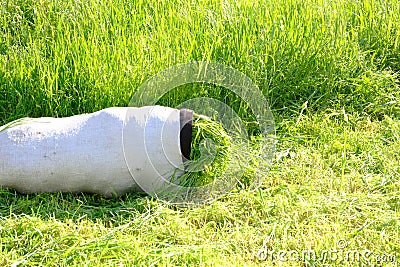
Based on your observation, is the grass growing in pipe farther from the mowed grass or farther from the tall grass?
the tall grass

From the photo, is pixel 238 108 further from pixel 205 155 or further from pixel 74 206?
pixel 74 206

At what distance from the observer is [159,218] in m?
3.12

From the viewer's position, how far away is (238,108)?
3.93 metres

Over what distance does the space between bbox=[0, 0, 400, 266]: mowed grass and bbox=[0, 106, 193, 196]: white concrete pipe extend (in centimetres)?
9

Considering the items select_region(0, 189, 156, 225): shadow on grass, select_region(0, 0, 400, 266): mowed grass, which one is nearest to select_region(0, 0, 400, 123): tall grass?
select_region(0, 0, 400, 266): mowed grass

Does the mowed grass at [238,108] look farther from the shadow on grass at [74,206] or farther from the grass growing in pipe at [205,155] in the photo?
the grass growing in pipe at [205,155]

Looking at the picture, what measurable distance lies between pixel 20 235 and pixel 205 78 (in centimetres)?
142

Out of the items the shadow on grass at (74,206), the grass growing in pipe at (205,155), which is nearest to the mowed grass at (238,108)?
the shadow on grass at (74,206)

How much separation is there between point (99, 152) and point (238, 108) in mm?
1009

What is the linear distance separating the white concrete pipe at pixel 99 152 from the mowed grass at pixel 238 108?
86 millimetres

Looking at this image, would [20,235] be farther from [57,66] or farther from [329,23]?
[329,23]

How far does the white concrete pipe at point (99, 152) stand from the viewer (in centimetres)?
324

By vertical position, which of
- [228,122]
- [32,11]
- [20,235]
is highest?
[32,11]

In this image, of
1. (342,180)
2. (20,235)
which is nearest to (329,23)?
(342,180)
